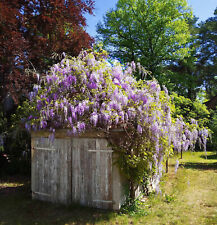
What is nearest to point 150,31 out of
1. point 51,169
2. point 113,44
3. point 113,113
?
point 113,44

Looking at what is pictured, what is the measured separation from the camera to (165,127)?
526cm

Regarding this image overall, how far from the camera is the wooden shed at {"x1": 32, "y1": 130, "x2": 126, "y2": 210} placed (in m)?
5.02

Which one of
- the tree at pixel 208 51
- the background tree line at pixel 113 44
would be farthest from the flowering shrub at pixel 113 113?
the tree at pixel 208 51

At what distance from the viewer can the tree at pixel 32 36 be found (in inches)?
287

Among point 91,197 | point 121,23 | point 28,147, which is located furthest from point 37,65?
point 121,23

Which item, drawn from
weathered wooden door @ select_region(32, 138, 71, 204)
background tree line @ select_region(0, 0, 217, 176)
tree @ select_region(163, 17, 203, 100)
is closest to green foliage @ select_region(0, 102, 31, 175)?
background tree line @ select_region(0, 0, 217, 176)

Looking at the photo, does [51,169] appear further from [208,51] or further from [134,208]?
[208,51]

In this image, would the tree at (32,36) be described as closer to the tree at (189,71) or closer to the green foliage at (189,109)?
the green foliage at (189,109)

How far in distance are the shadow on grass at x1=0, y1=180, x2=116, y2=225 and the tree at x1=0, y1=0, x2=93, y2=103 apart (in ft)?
10.2

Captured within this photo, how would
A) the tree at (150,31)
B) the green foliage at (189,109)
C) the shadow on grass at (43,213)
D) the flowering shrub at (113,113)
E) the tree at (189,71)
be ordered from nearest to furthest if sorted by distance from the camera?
the shadow on grass at (43,213) < the flowering shrub at (113,113) < the green foliage at (189,109) < the tree at (150,31) < the tree at (189,71)

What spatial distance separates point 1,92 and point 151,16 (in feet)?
44.0

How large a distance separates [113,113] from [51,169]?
2.12m

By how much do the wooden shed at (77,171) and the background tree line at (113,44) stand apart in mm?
1919

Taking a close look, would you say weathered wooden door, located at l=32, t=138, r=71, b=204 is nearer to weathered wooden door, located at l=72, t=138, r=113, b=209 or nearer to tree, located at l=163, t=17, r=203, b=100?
weathered wooden door, located at l=72, t=138, r=113, b=209
